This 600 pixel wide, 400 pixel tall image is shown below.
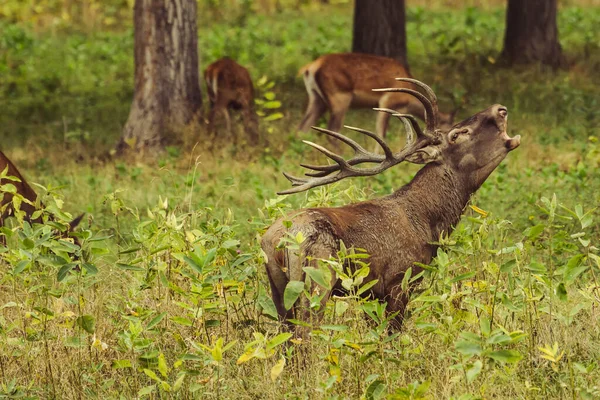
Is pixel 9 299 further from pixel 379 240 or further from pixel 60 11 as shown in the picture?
pixel 60 11

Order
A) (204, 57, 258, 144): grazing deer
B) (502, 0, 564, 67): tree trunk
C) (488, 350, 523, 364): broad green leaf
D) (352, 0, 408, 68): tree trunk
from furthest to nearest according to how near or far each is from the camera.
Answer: (502, 0, 564, 67): tree trunk
(352, 0, 408, 68): tree trunk
(204, 57, 258, 144): grazing deer
(488, 350, 523, 364): broad green leaf

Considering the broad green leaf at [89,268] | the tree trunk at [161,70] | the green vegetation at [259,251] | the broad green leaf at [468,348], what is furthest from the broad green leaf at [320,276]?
the tree trunk at [161,70]

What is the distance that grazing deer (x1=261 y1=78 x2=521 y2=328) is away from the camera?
563cm

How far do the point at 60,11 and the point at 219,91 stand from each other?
13799 millimetres

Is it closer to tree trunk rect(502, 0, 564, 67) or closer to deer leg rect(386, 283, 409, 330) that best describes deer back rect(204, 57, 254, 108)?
tree trunk rect(502, 0, 564, 67)

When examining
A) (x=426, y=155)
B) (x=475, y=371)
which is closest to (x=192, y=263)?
(x=475, y=371)

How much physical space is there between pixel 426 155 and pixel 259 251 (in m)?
1.11

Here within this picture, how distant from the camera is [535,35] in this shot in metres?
16.7

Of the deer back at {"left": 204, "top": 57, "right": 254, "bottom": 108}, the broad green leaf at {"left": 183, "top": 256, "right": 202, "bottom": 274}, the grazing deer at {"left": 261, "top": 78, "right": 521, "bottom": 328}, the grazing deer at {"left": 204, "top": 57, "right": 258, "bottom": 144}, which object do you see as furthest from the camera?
the deer back at {"left": 204, "top": 57, "right": 254, "bottom": 108}

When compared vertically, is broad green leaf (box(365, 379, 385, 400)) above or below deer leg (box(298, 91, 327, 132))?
above

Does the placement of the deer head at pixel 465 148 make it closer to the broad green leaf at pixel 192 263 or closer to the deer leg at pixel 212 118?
the broad green leaf at pixel 192 263

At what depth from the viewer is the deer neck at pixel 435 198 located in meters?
6.32

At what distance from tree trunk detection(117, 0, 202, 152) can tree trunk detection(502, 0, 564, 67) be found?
5.87 m

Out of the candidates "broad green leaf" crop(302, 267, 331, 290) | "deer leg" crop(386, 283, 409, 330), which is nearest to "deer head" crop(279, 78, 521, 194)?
"deer leg" crop(386, 283, 409, 330)
